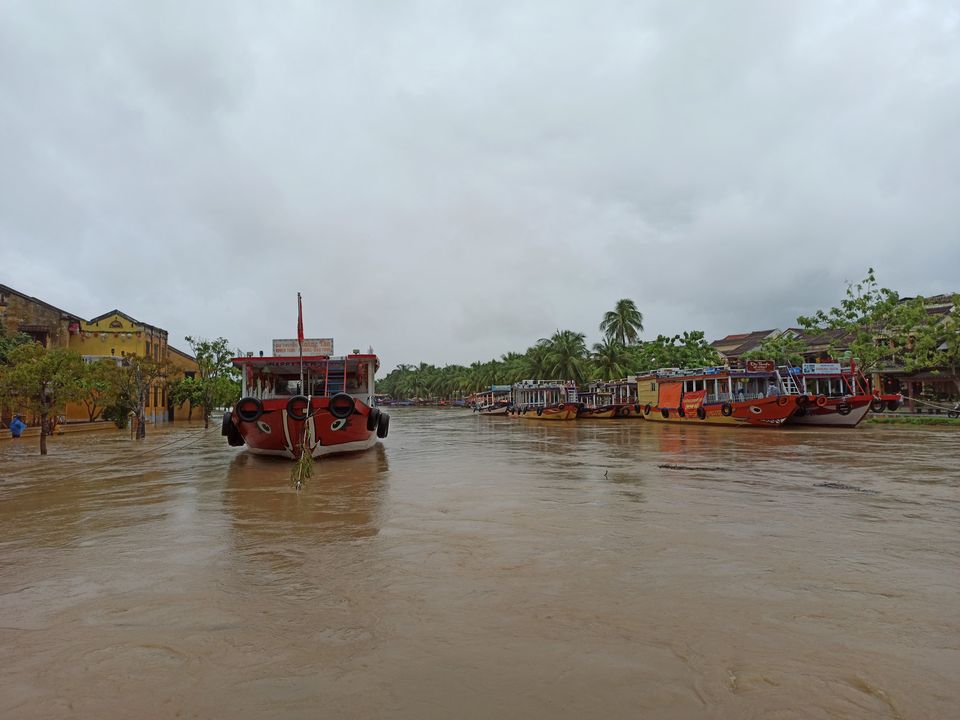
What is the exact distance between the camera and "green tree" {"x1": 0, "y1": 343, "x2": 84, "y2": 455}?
15492 mm

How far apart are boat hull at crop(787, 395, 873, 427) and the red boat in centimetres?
2067

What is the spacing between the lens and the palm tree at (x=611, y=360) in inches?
2096

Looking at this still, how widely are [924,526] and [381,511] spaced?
22.0ft

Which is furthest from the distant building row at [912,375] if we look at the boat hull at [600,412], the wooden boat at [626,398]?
the boat hull at [600,412]

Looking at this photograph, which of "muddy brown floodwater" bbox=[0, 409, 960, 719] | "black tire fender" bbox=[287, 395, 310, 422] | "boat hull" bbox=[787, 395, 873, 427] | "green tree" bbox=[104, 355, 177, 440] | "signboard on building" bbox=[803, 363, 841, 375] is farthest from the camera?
"signboard on building" bbox=[803, 363, 841, 375]

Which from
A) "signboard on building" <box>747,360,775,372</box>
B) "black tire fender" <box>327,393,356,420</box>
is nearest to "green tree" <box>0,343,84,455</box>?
"black tire fender" <box>327,393,356,420</box>

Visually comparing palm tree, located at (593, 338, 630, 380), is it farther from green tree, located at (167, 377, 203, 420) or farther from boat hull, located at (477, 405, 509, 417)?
green tree, located at (167, 377, 203, 420)

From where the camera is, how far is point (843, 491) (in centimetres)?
935

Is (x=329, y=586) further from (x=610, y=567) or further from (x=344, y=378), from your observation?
(x=344, y=378)

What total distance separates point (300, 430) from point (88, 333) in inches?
1145

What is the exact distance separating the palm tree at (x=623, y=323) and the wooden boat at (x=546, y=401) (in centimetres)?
1198

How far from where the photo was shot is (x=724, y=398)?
30.0m

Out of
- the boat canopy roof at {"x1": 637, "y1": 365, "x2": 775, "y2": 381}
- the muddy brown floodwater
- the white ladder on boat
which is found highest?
the boat canopy roof at {"x1": 637, "y1": 365, "x2": 775, "y2": 381}

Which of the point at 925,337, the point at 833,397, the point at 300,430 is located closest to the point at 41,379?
the point at 300,430
